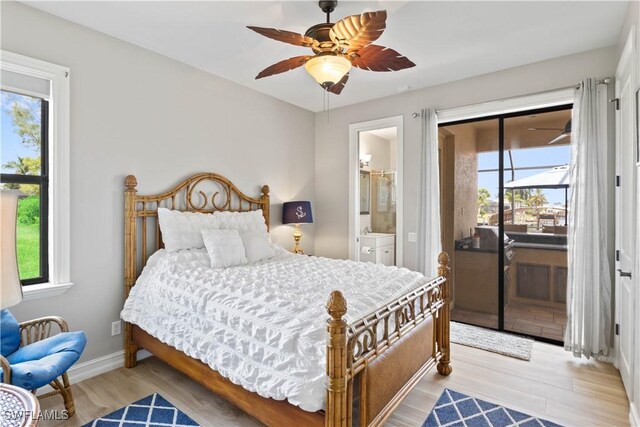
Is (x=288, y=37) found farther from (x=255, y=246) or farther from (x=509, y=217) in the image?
(x=509, y=217)

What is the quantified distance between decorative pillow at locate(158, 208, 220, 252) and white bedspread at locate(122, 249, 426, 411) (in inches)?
4.0

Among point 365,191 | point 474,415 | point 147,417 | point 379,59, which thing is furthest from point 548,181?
point 147,417

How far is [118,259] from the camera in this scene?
2959 mm

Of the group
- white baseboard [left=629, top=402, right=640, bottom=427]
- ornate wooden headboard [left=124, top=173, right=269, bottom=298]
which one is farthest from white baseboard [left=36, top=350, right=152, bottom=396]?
white baseboard [left=629, top=402, right=640, bottom=427]

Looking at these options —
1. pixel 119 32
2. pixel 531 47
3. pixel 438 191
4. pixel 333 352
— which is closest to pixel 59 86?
pixel 119 32

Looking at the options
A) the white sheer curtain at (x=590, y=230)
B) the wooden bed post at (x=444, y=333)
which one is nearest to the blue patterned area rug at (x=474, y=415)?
the wooden bed post at (x=444, y=333)

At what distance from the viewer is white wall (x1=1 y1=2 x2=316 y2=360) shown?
2.62m

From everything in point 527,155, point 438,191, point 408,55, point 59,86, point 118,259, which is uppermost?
point 408,55

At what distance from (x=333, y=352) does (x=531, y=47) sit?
3.18m

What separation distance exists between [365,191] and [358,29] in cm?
295

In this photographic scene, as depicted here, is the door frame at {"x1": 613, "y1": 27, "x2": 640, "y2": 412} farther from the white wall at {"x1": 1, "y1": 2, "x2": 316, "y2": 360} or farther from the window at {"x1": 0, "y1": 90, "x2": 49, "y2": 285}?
the window at {"x1": 0, "y1": 90, "x2": 49, "y2": 285}

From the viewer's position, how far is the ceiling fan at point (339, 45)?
196cm

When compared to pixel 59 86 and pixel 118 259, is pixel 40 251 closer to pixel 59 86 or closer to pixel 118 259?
pixel 118 259

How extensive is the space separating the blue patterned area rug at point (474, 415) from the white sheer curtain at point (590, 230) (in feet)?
4.16
